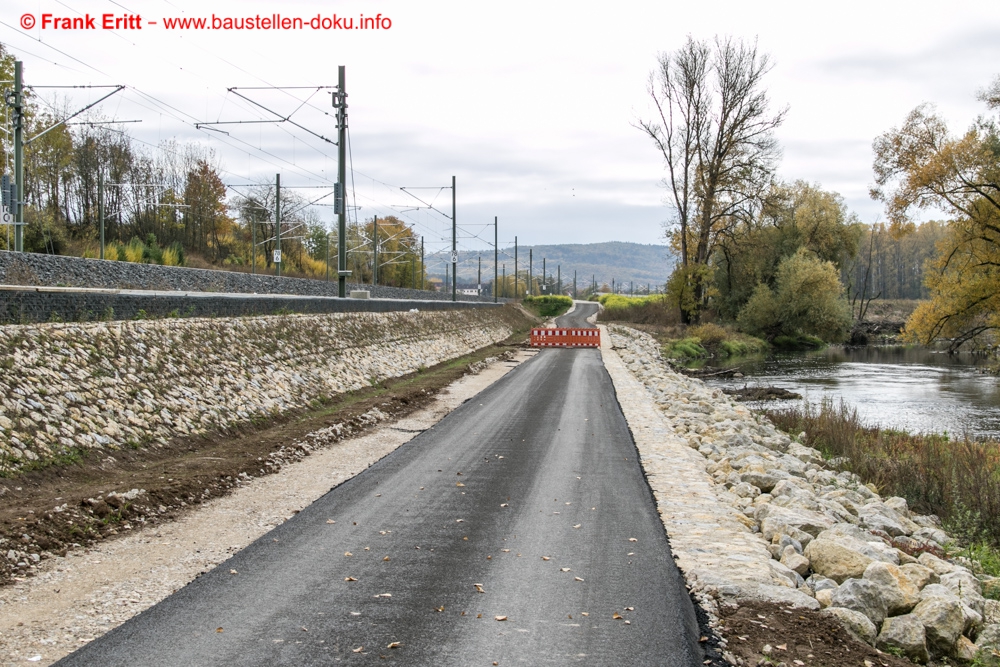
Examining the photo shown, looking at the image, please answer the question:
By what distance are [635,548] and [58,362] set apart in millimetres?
9298

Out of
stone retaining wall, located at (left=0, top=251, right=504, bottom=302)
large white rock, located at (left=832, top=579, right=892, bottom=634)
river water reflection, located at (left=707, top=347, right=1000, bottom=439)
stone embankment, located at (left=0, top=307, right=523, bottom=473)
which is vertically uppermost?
stone retaining wall, located at (left=0, top=251, right=504, bottom=302)

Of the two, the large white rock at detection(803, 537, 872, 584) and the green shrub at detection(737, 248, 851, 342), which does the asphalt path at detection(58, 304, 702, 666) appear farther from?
the green shrub at detection(737, 248, 851, 342)

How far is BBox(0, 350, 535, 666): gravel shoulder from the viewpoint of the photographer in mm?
5727

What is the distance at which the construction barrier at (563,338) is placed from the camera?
47.0 metres

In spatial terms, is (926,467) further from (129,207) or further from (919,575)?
(129,207)

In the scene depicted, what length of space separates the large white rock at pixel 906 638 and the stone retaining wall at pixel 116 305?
41.7 ft

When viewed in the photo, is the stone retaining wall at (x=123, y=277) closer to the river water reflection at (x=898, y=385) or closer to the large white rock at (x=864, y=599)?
the large white rock at (x=864, y=599)

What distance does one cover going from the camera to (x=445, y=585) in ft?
22.6

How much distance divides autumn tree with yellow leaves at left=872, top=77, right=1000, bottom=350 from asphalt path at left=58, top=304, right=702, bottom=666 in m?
27.0

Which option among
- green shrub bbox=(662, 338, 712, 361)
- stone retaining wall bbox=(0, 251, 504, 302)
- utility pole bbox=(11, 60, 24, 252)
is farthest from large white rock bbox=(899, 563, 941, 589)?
green shrub bbox=(662, 338, 712, 361)

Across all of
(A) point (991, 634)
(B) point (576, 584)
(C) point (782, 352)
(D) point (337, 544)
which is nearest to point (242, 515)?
(D) point (337, 544)

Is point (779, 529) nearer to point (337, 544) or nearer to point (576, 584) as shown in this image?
point (576, 584)

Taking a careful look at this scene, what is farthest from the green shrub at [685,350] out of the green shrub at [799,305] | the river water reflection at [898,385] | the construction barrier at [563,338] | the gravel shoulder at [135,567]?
the gravel shoulder at [135,567]

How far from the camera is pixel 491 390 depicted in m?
23.6
